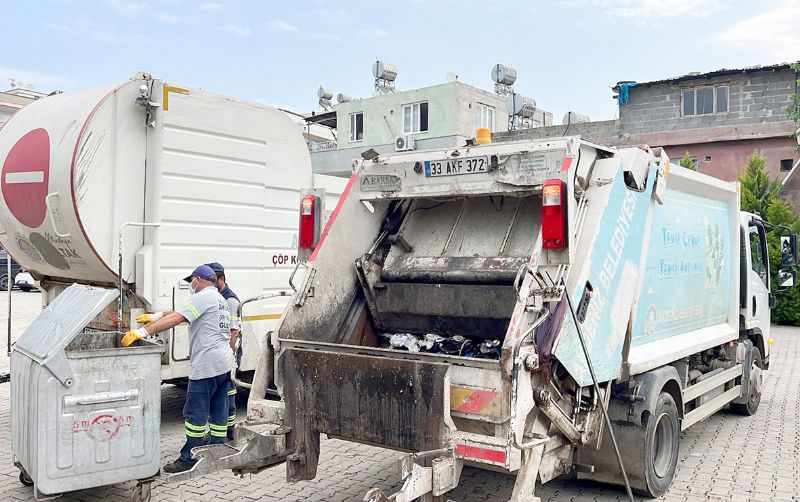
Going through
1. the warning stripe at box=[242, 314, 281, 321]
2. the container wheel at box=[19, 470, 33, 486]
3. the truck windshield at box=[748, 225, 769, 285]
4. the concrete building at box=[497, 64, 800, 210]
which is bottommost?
the container wheel at box=[19, 470, 33, 486]

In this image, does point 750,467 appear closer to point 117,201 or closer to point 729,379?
point 729,379

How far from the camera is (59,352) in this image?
4102mm

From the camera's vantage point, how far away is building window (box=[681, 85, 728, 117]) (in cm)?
2017

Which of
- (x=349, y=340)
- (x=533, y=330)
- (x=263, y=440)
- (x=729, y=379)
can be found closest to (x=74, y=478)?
(x=263, y=440)

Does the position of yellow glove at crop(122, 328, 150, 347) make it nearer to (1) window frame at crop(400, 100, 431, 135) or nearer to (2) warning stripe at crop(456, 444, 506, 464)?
Answer: (2) warning stripe at crop(456, 444, 506, 464)

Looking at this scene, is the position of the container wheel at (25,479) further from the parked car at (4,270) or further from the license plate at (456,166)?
the parked car at (4,270)

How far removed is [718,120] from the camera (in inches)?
795

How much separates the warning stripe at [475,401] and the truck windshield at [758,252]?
15.1 ft

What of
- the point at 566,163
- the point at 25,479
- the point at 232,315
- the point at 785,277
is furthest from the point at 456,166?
the point at 785,277

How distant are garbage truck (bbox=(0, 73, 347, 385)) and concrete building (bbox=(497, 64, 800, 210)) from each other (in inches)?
617

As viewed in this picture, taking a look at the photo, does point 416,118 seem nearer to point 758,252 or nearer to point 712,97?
point 712,97

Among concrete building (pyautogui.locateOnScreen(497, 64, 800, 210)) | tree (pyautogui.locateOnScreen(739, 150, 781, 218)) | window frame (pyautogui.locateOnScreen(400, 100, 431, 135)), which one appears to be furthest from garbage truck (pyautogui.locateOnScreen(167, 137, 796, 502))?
window frame (pyautogui.locateOnScreen(400, 100, 431, 135))

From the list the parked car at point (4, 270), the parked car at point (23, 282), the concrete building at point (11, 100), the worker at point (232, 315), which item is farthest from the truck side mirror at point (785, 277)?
the concrete building at point (11, 100)

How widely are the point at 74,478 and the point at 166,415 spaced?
2.78 meters
